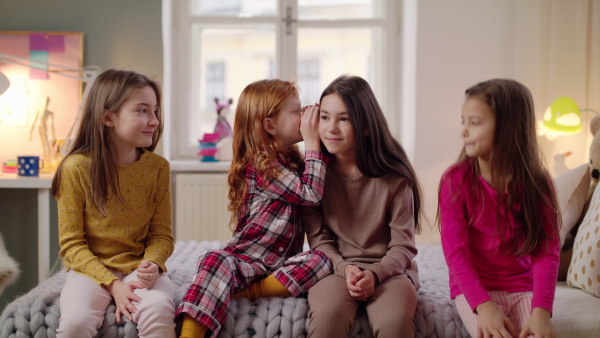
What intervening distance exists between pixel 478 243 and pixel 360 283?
1.08 ft

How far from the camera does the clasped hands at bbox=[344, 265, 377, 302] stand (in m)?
1.33

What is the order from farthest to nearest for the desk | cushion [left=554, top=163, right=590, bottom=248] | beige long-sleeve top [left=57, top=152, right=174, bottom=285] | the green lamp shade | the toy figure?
1. the toy figure
2. the green lamp shade
3. the desk
4. cushion [left=554, top=163, right=590, bottom=248]
5. beige long-sleeve top [left=57, top=152, right=174, bottom=285]

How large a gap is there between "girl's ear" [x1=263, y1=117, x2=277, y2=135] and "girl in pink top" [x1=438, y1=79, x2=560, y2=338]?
503mm

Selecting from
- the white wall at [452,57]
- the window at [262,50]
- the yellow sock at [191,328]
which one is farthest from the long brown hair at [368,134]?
the window at [262,50]

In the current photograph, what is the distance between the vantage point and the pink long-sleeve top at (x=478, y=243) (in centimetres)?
136

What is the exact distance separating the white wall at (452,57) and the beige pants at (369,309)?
1715mm

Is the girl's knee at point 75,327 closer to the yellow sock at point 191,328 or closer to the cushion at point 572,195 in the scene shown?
the yellow sock at point 191,328

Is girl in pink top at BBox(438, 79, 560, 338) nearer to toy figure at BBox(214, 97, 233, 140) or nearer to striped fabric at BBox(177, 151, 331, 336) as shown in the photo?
striped fabric at BBox(177, 151, 331, 336)

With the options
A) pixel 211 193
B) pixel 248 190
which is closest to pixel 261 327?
pixel 248 190

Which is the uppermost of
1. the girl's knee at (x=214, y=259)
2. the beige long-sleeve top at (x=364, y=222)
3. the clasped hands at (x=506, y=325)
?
the beige long-sleeve top at (x=364, y=222)

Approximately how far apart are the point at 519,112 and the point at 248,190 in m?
0.73

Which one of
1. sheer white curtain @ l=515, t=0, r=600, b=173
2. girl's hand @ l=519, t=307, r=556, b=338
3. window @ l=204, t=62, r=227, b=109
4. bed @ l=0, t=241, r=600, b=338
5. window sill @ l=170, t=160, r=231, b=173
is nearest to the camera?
girl's hand @ l=519, t=307, r=556, b=338

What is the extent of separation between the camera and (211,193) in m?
3.01

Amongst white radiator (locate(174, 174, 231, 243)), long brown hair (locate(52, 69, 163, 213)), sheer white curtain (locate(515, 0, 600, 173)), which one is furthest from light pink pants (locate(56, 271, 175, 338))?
sheer white curtain (locate(515, 0, 600, 173))
